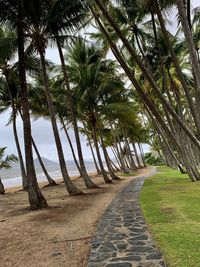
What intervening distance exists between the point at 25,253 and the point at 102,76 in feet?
57.3

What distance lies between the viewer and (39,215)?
991 cm

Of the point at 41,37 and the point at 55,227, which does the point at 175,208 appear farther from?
the point at 41,37

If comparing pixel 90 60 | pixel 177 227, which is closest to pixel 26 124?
pixel 177 227

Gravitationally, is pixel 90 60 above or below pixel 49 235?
above

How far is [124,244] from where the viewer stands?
5.84 metres

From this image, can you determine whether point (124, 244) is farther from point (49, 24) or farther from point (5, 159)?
point (5, 159)

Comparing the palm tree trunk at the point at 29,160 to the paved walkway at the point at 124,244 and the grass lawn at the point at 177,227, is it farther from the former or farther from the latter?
the grass lawn at the point at 177,227

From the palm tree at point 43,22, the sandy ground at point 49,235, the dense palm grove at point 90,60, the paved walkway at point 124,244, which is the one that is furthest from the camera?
the palm tree at point 43,22

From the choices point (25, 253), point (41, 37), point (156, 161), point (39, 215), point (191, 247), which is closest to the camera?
point (191, 247)

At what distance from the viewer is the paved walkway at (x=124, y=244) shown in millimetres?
4836

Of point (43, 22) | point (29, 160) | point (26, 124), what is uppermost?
point (43, 22)

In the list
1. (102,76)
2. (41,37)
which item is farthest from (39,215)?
(102,76)

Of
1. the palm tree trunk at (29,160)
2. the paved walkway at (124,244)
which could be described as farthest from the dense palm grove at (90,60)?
the paved walkway at (124,244)

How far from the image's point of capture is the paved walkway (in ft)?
15.9
